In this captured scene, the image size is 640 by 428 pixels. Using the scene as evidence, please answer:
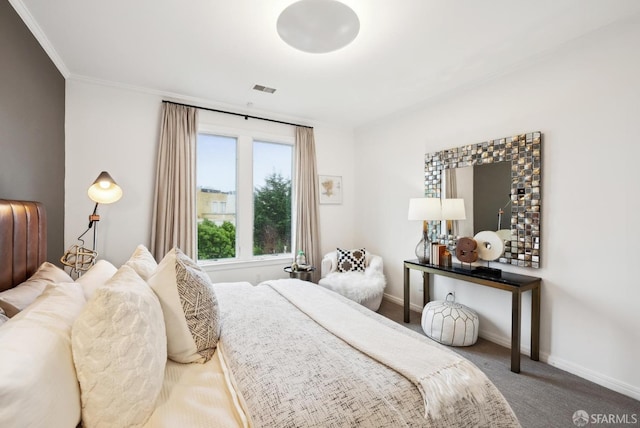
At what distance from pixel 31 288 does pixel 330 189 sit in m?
3.58

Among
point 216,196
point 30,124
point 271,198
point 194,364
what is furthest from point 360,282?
point 30,124

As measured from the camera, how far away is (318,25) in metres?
1.82

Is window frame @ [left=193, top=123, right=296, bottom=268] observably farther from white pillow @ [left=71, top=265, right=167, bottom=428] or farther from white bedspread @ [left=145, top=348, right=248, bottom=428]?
white pillow @ [left=71, top=265, right=167, bottom=428]

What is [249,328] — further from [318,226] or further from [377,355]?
[318,226]

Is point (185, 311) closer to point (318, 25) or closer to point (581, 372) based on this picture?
point (318, 25)

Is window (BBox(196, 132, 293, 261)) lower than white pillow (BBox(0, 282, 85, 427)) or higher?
higher

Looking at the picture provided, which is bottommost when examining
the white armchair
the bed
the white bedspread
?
the white armchair

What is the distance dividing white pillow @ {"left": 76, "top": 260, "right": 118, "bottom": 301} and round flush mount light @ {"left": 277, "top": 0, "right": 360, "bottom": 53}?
73.3 inches

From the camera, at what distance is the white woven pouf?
2.65 meters

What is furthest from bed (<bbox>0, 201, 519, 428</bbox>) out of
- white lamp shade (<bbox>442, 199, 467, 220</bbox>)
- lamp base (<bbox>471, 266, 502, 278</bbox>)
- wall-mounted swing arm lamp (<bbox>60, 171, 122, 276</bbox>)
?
white lamp shade (<bbox>442, 199, 467, 220</bbox>)

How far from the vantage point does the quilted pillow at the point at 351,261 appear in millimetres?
3920

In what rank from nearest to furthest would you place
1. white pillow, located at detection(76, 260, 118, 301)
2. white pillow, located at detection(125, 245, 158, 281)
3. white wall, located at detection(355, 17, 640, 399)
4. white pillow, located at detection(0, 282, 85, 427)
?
1. white pillow, located at detection(0, 282, 85, 427)
2. white pillow, located at detection(76, 260, 118, 301)
3. white pillow, located at detection(125, 245, 158, 281)
4. white wall, located at detection(355, 17, 640, 399)

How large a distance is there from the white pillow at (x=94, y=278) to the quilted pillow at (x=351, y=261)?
2733 millimetres

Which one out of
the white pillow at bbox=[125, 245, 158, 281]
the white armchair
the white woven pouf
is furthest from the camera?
the white armchair
